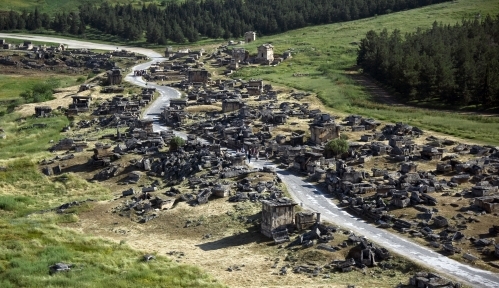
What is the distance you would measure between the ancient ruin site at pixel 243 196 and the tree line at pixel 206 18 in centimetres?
6735

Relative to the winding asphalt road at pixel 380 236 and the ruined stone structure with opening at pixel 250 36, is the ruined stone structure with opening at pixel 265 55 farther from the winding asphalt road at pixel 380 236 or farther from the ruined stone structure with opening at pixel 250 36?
the winding asphalt road at pixel 380 236

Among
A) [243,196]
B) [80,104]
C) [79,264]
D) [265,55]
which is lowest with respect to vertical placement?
[79,264]

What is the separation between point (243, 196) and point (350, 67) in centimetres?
6563

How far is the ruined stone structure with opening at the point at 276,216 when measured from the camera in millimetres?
37625

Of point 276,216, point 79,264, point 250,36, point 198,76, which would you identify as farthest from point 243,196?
point 250,36

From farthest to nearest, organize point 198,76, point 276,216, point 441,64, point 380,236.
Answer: point 198,76, point 441,64, point 276,216, point 380,236

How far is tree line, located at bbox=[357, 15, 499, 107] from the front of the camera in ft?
254

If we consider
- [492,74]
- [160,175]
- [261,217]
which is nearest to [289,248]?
[261,217]

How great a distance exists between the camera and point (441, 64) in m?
82.2

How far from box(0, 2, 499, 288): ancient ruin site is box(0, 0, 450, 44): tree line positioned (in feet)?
221

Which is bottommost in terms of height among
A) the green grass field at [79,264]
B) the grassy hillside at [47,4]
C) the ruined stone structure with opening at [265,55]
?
the green grass field at [79,264]

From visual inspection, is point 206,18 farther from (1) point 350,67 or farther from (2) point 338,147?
(2) point 338,147

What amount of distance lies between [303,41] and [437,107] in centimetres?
5331

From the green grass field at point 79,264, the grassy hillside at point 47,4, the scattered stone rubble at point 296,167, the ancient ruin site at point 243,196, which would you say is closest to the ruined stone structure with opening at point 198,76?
the ancient ruin site at point 243,196
